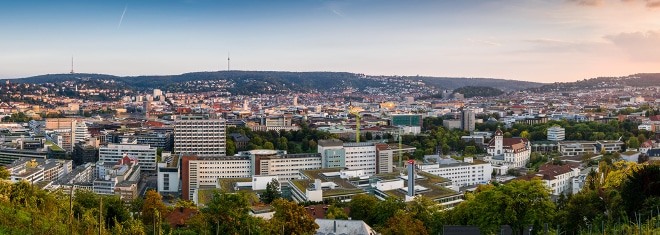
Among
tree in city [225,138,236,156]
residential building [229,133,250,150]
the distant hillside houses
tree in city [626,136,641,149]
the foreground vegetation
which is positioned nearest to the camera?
the foreground vegetation

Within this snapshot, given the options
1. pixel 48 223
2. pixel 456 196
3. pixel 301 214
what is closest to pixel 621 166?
pixel 456 196

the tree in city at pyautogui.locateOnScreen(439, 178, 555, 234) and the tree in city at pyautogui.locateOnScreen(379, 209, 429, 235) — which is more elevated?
the tree in city at pyautogui.locateOnScreen(439, 178, 555, 234)

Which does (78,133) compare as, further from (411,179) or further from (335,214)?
(335,214)

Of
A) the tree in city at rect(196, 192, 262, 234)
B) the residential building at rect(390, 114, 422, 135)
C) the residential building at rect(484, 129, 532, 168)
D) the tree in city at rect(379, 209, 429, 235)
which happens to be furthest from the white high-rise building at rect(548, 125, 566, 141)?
the tree in city at rect(196, 192, 262, 234)

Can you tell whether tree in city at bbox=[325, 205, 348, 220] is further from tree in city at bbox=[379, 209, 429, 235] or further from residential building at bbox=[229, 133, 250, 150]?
residential building at bbox=[229, 133, 250, 150]

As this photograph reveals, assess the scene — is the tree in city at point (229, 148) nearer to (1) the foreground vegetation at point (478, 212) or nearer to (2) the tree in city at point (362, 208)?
(2) the tree in city at point (362, 208)

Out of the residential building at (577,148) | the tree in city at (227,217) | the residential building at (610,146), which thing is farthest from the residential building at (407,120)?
the tree in city at (227,217)

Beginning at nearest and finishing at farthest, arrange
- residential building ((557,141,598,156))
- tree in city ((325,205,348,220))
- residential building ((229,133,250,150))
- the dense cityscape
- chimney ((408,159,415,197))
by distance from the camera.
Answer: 1. the dense cityscape
2. tree in city ((325,205,348,220))
3. chimney ((408,159,415,197))
4. residential building ((557,141,598,156))
5. residential building ((229,133,250,150))

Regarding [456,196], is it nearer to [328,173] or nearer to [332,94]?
[328,173]
